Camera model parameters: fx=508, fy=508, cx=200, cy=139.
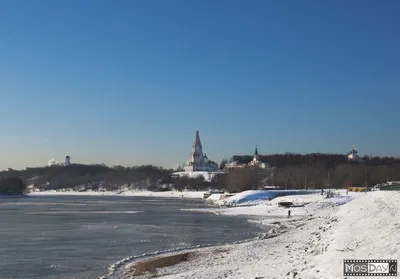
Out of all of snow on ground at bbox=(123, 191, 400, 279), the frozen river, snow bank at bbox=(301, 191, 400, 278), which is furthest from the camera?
the frozen river

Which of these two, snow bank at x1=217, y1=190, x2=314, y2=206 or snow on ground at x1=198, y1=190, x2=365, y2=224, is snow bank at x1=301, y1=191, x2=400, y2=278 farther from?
snow bank at x1=217, y1=190, x2=314, y2=206

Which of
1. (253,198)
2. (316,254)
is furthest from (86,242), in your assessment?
(253,198)

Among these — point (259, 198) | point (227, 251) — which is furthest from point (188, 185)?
point (227, 251)

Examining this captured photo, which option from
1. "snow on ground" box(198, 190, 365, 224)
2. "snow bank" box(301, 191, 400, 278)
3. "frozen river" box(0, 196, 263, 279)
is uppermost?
"snow bank" box(301, 191, 400, 278)

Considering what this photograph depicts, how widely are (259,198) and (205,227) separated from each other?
4739 cm

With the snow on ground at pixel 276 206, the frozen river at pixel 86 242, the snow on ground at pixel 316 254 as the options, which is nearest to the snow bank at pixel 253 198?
the snow on ground at pixel 276 206

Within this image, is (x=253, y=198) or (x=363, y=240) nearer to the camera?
(x=363, y=240)

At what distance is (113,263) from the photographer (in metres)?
23.7

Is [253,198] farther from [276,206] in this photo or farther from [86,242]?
[86,242]

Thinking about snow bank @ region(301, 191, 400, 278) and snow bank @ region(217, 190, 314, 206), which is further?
snow bank @ region(217, 190, 314, 206)

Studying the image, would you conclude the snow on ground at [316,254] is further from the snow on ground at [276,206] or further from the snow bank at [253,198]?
the snow bank at [253,198]

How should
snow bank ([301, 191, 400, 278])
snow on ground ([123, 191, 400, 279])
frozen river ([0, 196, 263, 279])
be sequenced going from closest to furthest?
snow bank ([301, 191, 400, 278]) < snow on ground ([123, 191, 400, 279]) < frozen river ([0, 196, 263, 279])

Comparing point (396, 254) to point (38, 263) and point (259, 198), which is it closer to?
point (38, 263)

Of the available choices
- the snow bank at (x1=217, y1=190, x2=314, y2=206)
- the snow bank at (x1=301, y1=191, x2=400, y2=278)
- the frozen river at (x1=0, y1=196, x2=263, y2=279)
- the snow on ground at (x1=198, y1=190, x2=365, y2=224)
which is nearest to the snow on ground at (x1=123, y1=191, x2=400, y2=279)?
the snow bank at (x1=301, y1=191, x2=400, y2=278)
